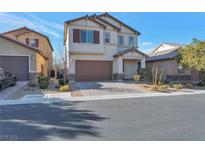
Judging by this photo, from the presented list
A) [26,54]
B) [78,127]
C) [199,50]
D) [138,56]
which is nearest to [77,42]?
[26,54]

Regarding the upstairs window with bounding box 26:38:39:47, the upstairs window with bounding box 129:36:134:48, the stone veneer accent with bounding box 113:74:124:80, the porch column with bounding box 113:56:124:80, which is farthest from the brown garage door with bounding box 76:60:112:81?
the upstairs window with bounding box 26:38:39:47

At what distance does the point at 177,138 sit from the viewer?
4664 millimetres

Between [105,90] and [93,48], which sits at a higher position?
[93,48]

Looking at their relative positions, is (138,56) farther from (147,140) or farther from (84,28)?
(147,140)

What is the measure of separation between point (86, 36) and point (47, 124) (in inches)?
608

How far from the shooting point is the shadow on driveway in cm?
480

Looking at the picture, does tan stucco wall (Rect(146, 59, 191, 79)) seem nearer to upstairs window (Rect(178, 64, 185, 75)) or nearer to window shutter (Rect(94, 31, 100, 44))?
upstairs window (Rect(178, 64, 185, 75))

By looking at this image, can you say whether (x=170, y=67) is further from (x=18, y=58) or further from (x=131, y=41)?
(x=18, y=58)

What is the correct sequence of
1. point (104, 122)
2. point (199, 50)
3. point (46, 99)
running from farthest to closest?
1. point (199, 50)
2. point (46, 99)
3. point (104, 122)

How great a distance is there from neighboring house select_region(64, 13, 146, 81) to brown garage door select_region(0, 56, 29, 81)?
→ 4.49 meters

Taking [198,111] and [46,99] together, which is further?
[46,99]

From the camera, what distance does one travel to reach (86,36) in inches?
785

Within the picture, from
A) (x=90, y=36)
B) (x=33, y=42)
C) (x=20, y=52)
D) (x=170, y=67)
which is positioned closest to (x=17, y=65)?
(x=20, y=52)

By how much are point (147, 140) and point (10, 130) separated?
154 inches
